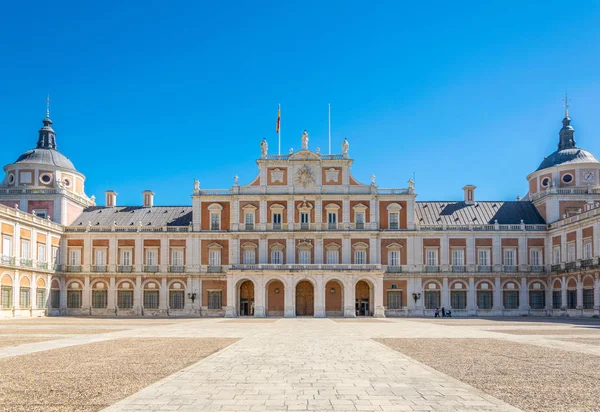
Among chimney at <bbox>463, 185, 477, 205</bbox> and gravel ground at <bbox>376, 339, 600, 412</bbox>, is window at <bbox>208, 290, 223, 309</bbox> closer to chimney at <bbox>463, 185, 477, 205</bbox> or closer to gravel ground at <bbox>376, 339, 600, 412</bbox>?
chimney at <bbox>463, 185, 477, 205</bbox>

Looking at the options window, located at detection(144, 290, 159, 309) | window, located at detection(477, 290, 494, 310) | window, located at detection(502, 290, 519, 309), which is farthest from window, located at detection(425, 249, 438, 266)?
window, located at detection(144, 290, 159, 309)

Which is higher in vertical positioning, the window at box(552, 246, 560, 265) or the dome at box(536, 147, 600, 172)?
the dome at box(536, 147, 600, 172)

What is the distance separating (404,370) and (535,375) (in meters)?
2.98

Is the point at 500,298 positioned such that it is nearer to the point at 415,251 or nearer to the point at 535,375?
the point at 415,251

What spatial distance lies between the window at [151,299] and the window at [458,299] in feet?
95.5

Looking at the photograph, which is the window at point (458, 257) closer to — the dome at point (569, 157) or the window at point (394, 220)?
the window at point (394, 220)

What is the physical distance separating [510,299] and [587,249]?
11.7 meters

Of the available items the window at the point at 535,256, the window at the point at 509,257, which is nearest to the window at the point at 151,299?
the window at the point at 509,257

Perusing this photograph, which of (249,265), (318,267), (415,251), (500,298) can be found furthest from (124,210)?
(500,298)

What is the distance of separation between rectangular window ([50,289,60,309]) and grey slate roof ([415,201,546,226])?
3605cm

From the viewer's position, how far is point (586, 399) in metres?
11.6

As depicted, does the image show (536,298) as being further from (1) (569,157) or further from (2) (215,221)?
(2) (215,221)

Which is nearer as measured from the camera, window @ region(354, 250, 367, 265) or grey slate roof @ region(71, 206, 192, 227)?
window @ region(354, 250, 367, 265)

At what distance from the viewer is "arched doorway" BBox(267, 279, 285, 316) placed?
205ft
